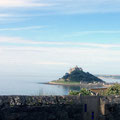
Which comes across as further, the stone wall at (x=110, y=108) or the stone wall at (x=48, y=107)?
the stone wall at (x=110, y=108)

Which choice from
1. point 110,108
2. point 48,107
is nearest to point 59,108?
point 48,107

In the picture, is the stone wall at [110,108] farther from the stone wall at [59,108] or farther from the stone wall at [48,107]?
the stone wall at [48,107]

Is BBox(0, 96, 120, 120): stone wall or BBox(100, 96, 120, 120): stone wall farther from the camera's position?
BBox(100, 96, 120, 120): stone wall

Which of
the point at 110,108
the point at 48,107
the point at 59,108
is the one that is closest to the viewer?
the point at 48,107

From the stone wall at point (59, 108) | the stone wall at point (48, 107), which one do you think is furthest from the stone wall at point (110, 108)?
the stone wall at point (48, 107)

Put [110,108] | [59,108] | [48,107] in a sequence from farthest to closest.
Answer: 1. [110,108]
2. [59,108]
3. [48,107]

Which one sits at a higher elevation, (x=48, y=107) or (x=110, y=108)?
(x=48, y=107)

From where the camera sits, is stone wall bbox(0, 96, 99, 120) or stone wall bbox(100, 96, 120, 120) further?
stone wall bbox(100, 96, 120, 120)

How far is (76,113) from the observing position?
1475 centimetres

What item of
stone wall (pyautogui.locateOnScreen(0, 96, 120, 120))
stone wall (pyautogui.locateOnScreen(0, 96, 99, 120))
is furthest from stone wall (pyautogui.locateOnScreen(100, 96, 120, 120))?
stone wall (pyautogui.locateOnScreen(0, 96, 99, 120))

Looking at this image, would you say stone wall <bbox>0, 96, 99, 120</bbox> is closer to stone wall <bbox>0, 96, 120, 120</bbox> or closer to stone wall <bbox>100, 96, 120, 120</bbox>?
stone wall <bbox>0, 96, 120, 120</bbox>

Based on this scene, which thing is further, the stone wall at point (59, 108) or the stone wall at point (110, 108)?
the stone wall at point (110, 108)

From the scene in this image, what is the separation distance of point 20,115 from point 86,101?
387cm

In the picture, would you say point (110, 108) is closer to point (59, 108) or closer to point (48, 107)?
point (59, 108)
